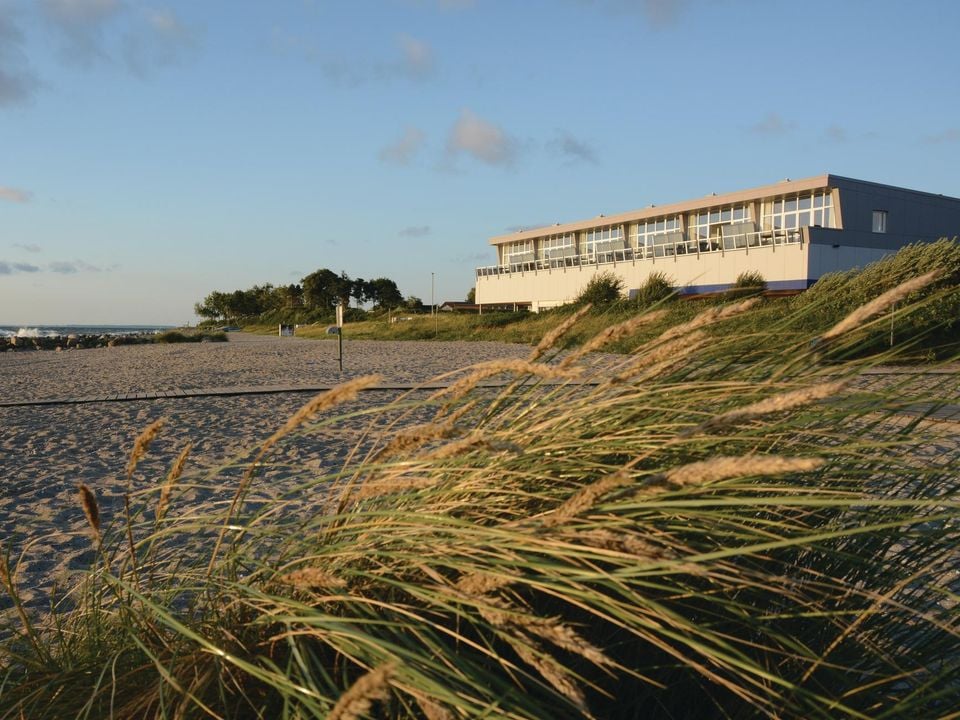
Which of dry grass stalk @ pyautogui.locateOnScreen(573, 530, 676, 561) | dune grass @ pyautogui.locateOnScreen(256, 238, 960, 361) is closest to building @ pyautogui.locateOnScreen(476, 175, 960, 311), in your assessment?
dune grass @ pyautogui.locateOnScreen(256, 238, 960, 361)

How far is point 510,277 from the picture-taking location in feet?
174

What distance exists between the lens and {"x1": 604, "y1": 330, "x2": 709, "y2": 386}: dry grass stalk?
5.35 feet

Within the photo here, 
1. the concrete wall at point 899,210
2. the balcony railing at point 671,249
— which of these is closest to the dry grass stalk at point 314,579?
the balcony railing at point 671,249

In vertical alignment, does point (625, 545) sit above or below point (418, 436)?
below

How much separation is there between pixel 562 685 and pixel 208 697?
0.80 meters

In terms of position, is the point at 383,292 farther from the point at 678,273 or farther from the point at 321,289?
the point at 678,273

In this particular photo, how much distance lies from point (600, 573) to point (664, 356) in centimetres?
65

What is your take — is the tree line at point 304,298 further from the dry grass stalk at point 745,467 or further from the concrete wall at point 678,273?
the dry grass stalk at point 745,467

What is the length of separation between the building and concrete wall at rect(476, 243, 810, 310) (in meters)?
0.05

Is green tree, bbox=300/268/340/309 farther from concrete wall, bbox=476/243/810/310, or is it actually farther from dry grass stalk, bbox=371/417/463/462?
dry grass stalk, bbox=371/417/463/462

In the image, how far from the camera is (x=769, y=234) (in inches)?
1385

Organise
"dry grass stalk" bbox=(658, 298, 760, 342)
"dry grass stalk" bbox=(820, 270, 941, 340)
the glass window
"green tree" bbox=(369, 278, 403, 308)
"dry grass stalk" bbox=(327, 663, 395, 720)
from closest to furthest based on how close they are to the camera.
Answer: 1. "dry grass stalk" bbox=(327, 663, 395, 720)
2. "dry grass stalk" bbox=(820, 270, 941, 340)
3. "dry grass stalk" bbox=(658, 298, 760, 342)
4. the glass window
5. "green tree" bbox=(369, 278, 403, 308)

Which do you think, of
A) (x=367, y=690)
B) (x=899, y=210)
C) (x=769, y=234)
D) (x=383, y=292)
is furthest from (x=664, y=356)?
(x=383, y=292)

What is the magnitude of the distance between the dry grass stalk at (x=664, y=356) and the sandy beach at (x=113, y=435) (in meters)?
0.81
